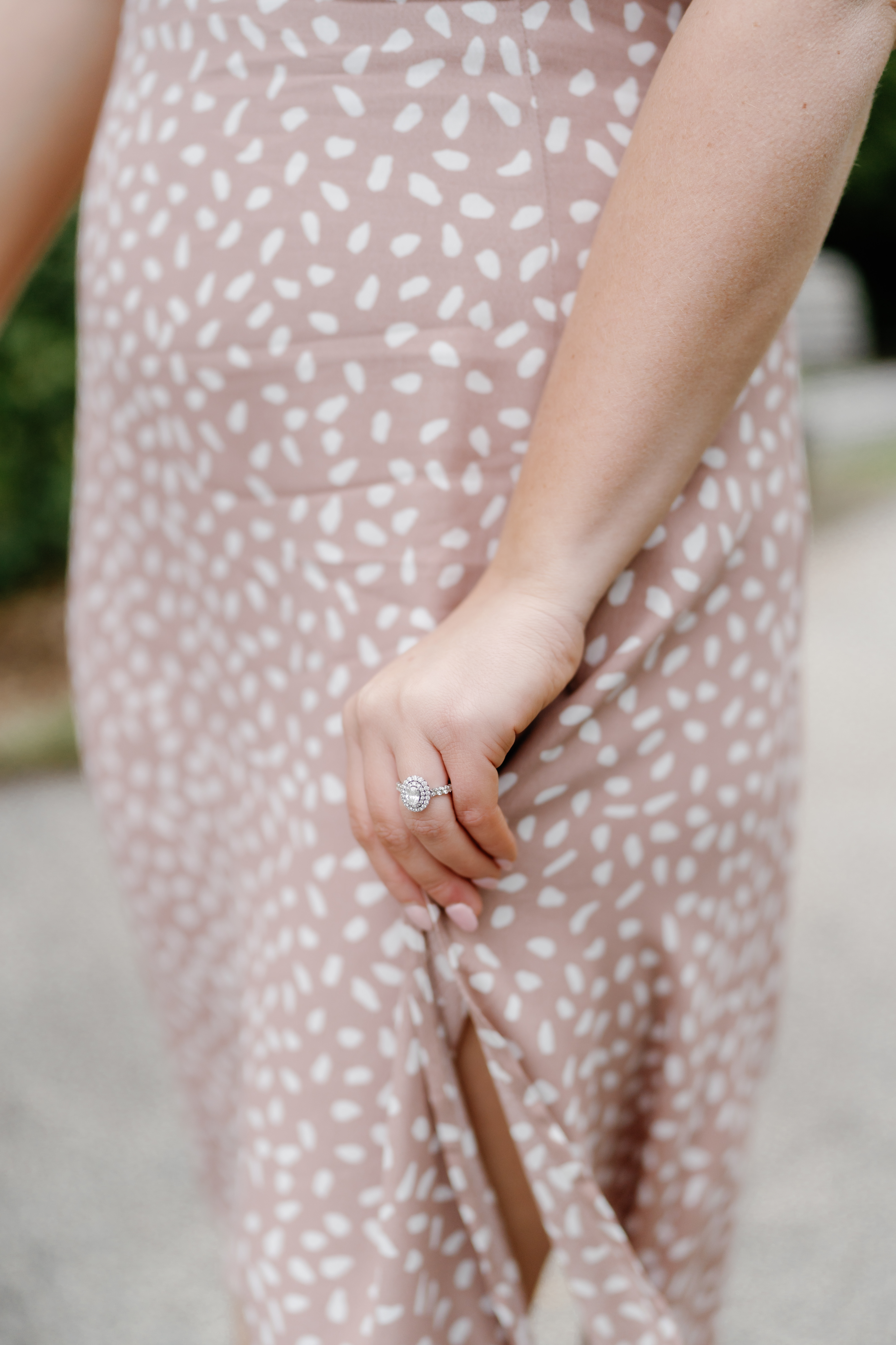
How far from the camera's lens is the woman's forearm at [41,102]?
0.91 metres

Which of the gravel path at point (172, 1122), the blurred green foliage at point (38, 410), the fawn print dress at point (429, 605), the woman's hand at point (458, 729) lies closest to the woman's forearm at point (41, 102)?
the fawn print dress at point (429, 605)

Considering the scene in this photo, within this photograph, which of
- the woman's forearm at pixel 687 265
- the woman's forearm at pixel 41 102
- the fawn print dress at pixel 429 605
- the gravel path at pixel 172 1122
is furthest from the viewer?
the gravel path at pixel 172 1122

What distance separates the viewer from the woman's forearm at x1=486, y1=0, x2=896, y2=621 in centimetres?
57

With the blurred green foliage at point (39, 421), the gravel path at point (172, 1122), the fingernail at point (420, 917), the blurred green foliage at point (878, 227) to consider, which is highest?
the blurred green foliage at point (878, 227)

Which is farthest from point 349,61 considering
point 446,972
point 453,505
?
point 446,972

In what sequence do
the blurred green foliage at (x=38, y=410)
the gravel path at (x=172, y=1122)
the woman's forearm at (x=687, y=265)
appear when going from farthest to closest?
1. the blurred green foliage at (x=38, y=410)
2. the gravel path at (x=172, y=1122)
3. the woman's forearm at (x=687, y=265)

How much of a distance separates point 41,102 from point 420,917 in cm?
74

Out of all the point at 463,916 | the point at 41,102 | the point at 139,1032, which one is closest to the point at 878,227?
the point at 139,1032

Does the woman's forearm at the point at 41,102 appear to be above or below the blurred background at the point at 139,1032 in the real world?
above

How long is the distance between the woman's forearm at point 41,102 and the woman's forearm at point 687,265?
0.54 m

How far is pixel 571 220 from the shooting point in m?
0.68

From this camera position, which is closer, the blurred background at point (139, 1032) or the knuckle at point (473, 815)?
the knuckle at point (473, 815)

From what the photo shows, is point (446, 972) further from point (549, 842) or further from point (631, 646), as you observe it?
point (631, 646)

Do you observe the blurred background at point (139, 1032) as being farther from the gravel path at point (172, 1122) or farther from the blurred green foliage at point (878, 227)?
the blurred green foliage at point (878, 227)
